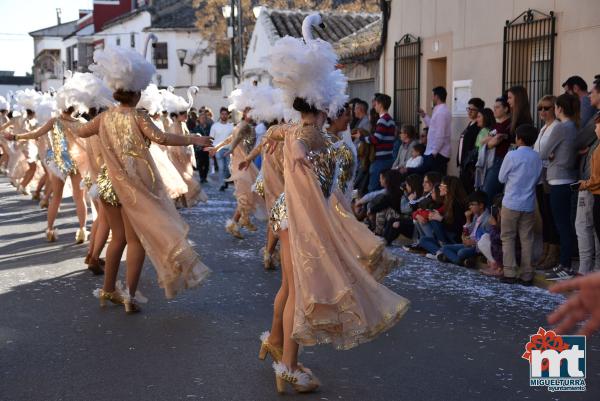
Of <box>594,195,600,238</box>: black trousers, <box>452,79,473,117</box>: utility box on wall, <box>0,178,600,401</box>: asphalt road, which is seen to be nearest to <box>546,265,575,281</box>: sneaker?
<box>0,178,600,401</box>: asphalt road

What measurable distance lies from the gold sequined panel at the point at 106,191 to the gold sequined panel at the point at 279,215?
2224 millimetres

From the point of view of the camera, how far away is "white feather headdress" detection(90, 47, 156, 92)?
22.5ft

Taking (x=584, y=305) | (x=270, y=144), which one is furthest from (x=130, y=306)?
(x=584, y=305)

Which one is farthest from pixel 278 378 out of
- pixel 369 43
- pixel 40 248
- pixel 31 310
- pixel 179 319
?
pixel 369 43

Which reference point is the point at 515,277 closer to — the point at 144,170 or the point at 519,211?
the point at 519,211

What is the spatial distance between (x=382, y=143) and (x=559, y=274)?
4.55m

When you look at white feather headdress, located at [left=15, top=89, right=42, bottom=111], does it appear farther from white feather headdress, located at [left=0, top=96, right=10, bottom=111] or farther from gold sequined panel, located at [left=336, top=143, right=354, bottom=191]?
gold sequined panel, located at [left=336, top=143, right=354, bottom=191]

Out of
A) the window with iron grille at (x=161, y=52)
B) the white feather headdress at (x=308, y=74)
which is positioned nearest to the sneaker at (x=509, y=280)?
the white feather headdress at (x=308, y=74)

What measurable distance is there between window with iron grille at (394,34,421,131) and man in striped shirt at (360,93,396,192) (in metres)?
1.96

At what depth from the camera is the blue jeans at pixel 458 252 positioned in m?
9.27

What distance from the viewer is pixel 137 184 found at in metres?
6.91

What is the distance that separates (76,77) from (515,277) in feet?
16.6

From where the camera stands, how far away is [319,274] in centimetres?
491

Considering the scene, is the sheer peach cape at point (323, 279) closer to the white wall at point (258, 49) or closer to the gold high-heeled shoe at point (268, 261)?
the gold high-heeled shoe at point (268, 261)
